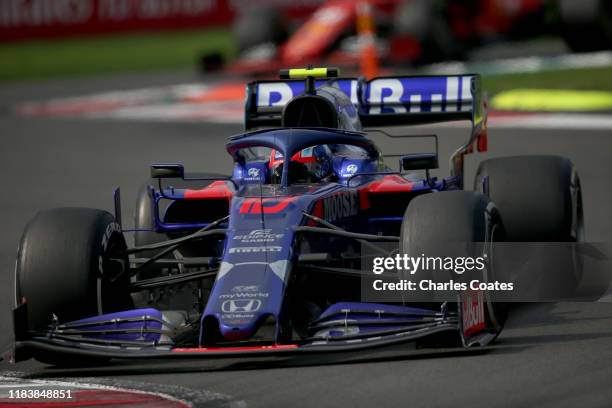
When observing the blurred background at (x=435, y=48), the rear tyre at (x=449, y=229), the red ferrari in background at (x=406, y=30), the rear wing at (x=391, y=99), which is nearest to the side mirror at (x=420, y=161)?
the rear tyre at (x=449, y=229)

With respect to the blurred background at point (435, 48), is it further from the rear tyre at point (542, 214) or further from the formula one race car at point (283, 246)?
the formula one race car at point (283, 246)

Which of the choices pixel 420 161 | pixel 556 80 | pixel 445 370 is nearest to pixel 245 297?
pixel 445 370

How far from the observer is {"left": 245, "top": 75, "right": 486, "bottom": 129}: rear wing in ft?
35.5

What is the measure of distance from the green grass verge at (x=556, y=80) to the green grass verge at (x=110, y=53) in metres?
9.50

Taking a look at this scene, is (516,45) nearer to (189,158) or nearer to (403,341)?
(189,158)

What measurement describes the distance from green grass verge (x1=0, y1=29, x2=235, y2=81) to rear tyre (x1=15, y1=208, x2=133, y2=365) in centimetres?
2064

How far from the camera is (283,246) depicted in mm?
7707

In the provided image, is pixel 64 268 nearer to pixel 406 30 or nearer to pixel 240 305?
pixel 240 305

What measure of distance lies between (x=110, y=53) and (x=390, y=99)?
72.0 ft

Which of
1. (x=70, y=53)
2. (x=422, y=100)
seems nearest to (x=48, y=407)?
(x=422, y=100)

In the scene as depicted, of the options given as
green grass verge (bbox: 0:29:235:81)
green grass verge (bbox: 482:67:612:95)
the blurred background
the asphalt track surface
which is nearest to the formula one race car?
the asphalt track surface

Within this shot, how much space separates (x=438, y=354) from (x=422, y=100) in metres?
3.77

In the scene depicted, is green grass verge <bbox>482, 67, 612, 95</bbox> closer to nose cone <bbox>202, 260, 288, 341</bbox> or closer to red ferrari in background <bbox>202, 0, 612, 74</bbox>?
red ferrari in background <bbox>202, 0, 612, 74</bbox>

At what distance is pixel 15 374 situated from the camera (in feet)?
25.3
